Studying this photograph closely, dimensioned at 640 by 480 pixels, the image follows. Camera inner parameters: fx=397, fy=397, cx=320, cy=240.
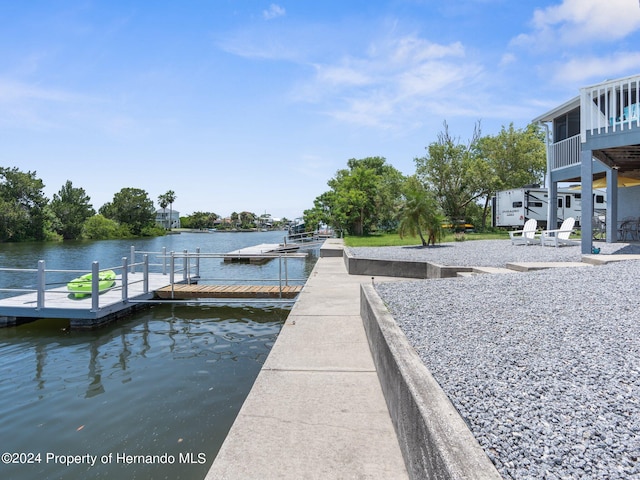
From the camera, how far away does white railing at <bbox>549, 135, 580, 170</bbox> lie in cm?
1337

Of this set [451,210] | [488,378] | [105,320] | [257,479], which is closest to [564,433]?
[488,378]

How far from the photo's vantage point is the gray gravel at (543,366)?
5.69 feet

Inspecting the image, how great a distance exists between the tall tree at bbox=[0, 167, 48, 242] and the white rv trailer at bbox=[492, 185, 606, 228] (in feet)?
194

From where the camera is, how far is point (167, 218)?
123 m

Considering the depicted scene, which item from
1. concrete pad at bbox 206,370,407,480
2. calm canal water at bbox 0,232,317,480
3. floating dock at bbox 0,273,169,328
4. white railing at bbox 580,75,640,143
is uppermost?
white railing at bbox 580,75,640,143

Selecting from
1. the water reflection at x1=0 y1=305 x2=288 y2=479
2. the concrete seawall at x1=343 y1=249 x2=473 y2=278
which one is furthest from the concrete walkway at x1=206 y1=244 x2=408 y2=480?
the concrete seawall at x1=343 y1=249 x2=473 y2=278

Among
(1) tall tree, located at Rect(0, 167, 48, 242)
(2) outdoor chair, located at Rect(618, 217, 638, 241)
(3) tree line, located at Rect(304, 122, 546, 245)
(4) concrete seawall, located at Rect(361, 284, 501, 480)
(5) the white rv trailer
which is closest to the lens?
(4) concrete seawall, located at Rect(361, 284, 501, 480)

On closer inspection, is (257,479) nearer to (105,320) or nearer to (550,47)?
(105,320)

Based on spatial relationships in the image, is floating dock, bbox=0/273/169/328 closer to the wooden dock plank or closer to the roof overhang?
the wooden dock plank

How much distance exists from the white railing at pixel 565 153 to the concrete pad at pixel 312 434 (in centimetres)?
1338

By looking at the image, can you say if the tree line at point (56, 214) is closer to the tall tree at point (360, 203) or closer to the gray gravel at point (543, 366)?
the tall tree at point (360, 203)

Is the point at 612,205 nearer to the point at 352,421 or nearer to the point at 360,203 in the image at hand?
the point at 352,421

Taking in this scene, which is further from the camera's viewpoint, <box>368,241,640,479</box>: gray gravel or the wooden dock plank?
the wooden dock plank

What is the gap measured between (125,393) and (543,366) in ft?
14.7
